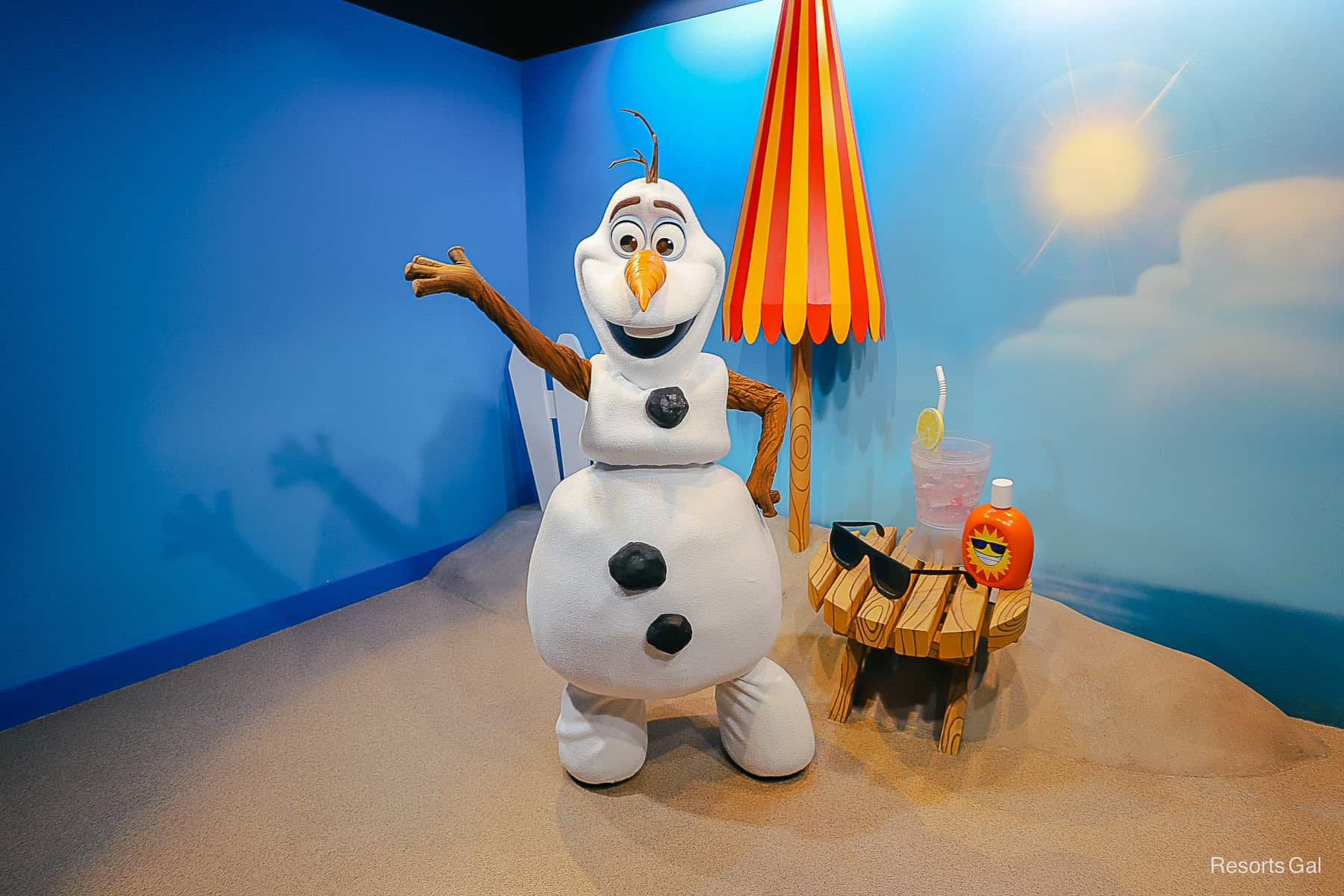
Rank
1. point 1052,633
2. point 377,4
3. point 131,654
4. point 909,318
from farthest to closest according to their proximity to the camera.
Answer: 1. point 377,4
2. point 909,318
3. point 131,654
4. point 1052,633

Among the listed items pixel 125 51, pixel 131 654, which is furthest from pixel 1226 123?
pixel 131 654

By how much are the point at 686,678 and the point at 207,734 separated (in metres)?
1.23

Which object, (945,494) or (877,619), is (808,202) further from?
(877,619)

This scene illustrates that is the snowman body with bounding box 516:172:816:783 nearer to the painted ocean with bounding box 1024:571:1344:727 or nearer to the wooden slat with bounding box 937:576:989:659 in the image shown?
the wooden slat with bounding box 937:576:989:659

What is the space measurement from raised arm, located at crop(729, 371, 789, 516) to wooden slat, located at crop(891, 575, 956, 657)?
0.39m

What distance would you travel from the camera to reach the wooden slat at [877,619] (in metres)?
1.69

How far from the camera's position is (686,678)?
1473 millimetres

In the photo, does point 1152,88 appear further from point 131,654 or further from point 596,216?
point 131,654

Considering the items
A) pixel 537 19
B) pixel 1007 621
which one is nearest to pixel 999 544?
pixel 1007 621

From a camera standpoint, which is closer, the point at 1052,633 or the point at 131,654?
the point at 1052,633

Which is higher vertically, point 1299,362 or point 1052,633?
point 1299,362

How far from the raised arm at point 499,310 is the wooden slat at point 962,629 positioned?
51 cm

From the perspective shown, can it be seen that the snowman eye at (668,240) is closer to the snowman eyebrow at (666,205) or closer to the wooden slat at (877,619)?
the snowman eyebrow at (666,205)

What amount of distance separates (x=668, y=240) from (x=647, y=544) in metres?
0.57
